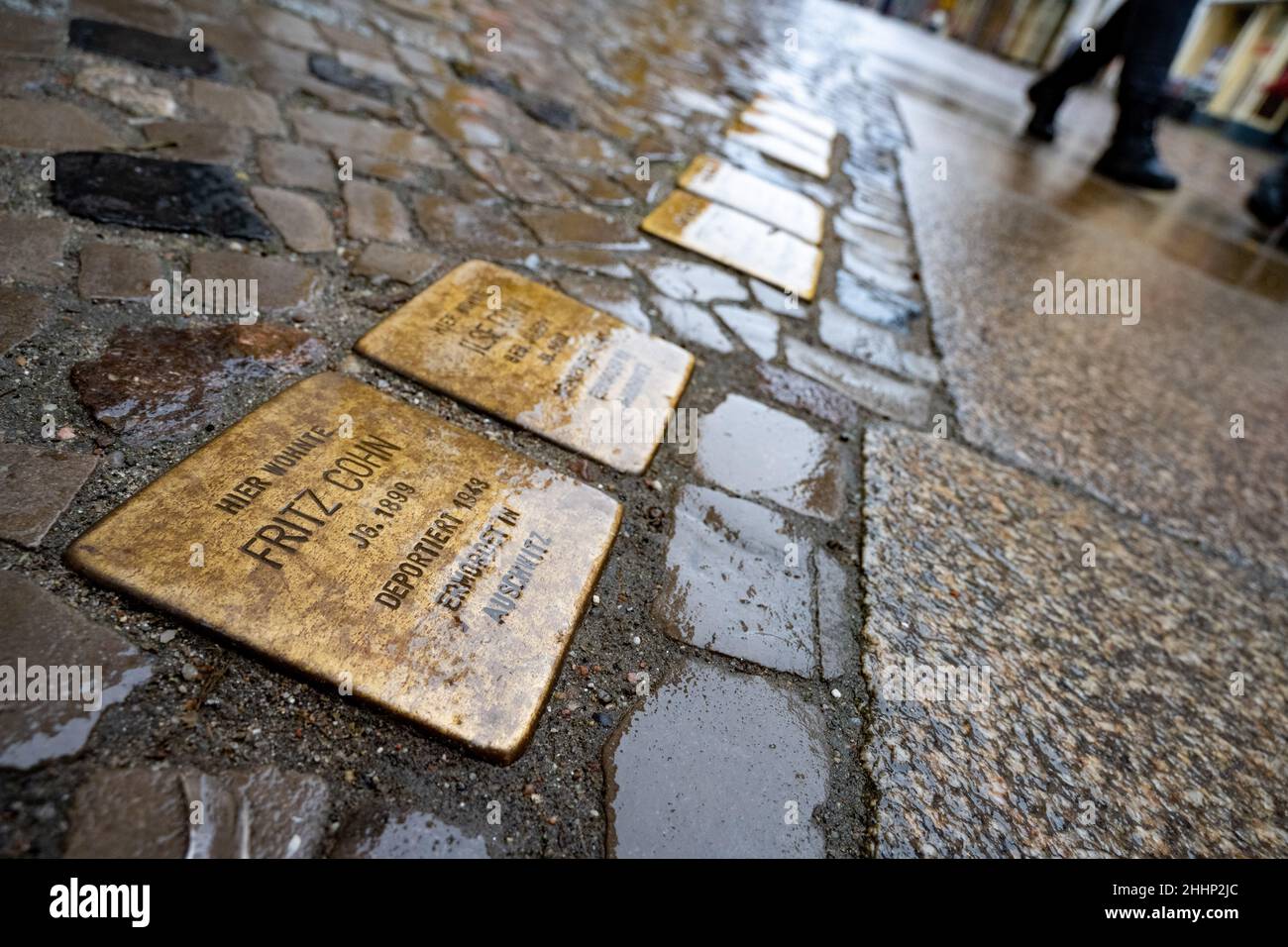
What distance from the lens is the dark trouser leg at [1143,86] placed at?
15.7ft

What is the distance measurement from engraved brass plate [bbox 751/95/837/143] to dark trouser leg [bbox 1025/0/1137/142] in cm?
268

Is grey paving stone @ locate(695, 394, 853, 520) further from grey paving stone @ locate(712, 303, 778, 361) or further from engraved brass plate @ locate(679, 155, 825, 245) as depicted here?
engraved brass plate @ locate(679, 155, 825, 245)

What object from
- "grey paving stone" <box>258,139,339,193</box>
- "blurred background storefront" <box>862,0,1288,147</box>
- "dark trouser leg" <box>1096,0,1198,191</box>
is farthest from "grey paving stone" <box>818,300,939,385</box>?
"blurred background storefront" <box>862,0,1288,147</box>

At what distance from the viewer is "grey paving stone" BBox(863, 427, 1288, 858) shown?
1.07 meters

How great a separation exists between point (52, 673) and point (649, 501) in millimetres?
965

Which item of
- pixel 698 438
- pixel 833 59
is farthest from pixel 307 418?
pixel 833 59

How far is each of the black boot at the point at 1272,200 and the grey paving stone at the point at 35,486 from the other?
8.14 meters

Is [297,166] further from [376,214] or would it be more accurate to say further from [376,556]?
[376,556]

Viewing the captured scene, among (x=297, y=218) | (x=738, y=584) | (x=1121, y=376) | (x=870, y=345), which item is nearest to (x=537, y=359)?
(x=738, y=584)

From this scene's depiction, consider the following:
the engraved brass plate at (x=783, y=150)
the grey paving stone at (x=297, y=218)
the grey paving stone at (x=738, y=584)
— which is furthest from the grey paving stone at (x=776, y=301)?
the engraved brass plate at (x=783, y=150)

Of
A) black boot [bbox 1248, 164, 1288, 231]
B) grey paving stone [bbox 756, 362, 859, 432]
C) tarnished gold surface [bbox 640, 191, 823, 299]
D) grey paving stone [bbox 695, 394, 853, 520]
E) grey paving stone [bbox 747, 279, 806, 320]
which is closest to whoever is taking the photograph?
grey paving stone [bbox 695, 394, 853, 520]

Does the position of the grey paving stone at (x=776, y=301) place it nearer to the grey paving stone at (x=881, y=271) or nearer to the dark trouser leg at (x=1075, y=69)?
the grey paving stone at (x=881, y=271)
